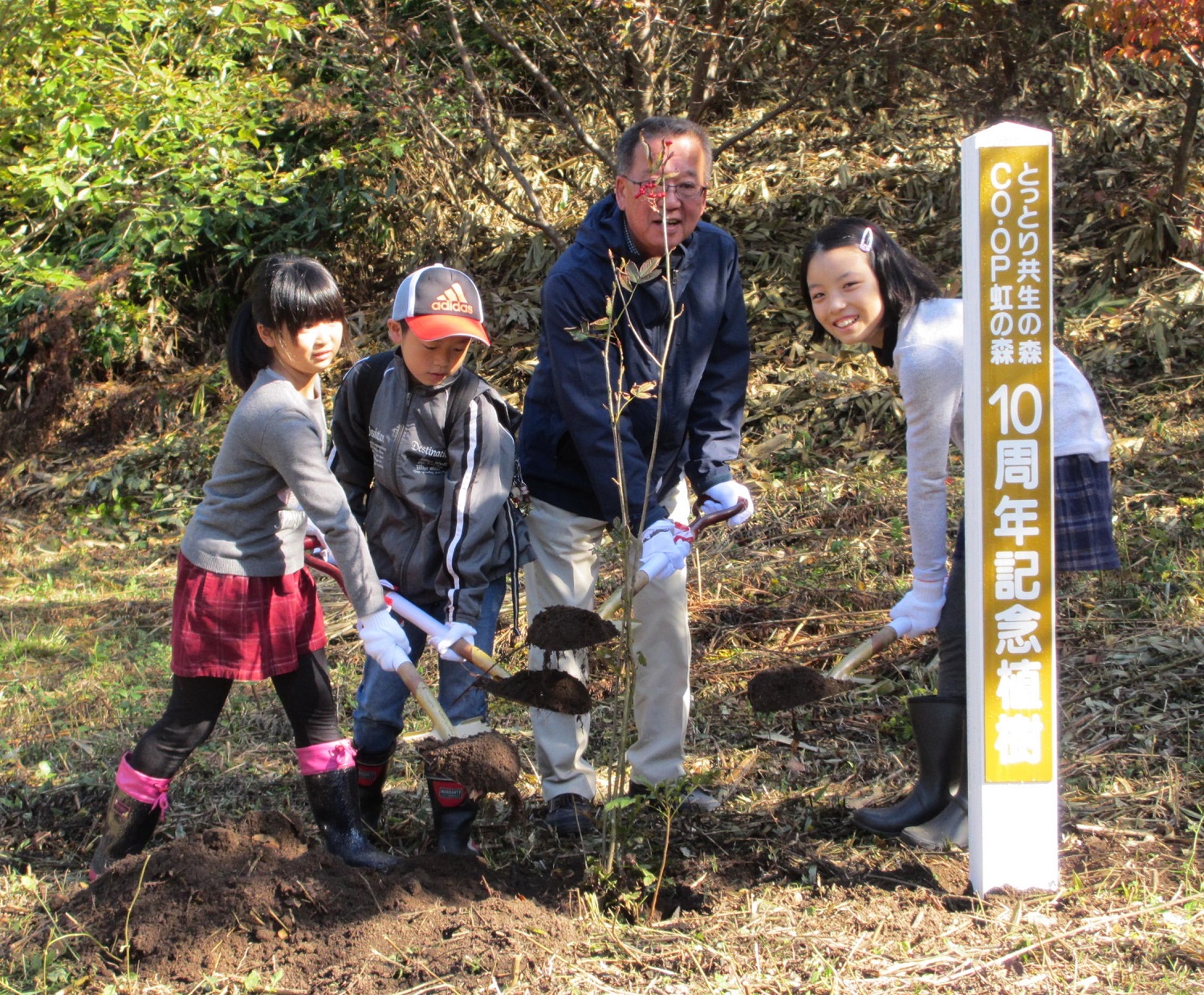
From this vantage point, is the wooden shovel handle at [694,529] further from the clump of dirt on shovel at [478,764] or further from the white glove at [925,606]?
the white glove at [925,606]

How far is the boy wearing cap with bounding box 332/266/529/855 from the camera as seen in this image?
3178 mm

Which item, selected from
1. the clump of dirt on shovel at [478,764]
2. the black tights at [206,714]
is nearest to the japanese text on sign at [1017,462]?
the clump of dirt on shovel at [478,764]

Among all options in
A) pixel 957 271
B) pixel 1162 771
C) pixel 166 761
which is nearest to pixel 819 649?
pixel 1162 771

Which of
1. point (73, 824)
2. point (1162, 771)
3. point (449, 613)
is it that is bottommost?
point (73, 824)

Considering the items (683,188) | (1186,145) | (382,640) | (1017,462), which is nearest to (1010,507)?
(1017,462)

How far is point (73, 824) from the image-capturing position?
3.61 m

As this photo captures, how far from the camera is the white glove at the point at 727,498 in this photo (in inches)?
130

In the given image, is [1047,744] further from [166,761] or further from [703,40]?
[703,40]

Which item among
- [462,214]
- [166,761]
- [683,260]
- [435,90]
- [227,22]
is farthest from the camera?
[462,214]

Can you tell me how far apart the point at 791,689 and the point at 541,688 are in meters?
0.65

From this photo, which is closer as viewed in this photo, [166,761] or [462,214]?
[166,761]

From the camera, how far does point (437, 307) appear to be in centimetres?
312

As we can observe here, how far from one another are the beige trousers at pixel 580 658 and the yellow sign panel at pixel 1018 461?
1045 millimetres

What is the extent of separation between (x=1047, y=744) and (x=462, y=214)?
Answer: 289 inches
